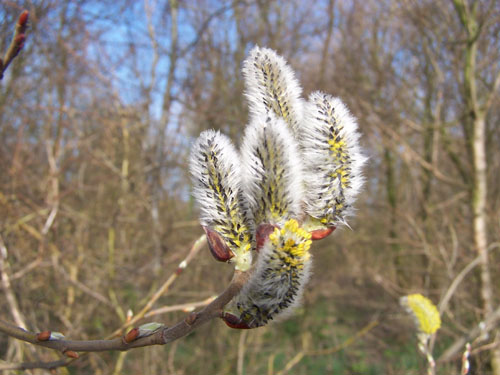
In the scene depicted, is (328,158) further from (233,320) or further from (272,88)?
(233,320)

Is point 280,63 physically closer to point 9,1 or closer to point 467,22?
point 9,1

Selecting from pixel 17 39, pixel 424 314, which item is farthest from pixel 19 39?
pixel 424 314

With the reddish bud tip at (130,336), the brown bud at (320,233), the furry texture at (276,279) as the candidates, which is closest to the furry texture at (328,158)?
the brown bud at (320,233)

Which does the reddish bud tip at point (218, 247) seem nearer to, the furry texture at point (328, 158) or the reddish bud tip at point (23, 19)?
the furry texture at point (328, 158)

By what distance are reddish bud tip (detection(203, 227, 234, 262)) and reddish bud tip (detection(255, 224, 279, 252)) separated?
0.09m

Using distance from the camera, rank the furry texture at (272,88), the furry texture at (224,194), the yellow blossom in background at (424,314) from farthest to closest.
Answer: the yellow blossom in background at (424,314), the furry texture at (272,88), the furry texture at (224,194)

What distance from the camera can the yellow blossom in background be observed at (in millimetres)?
1649

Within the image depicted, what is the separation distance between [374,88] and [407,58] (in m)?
0.95

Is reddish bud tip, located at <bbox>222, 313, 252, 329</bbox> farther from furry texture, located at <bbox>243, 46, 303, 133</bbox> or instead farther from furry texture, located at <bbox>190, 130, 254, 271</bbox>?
furry texture, located at <bbox>243, 46, 303, 133</bbox>

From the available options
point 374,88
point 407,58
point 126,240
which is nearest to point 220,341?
point 126,240

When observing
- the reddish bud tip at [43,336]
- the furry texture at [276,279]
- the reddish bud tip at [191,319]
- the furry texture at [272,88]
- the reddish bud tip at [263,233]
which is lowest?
the reddish bud tip at [43,336]

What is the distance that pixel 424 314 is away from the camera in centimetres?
168

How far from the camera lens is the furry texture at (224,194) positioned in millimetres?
900

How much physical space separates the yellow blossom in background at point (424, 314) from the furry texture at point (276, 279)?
108cm
